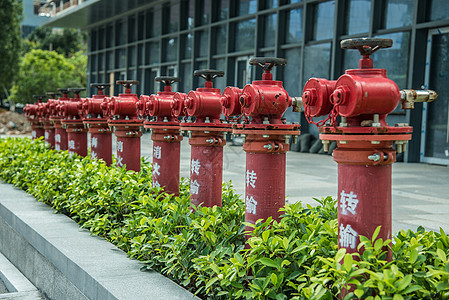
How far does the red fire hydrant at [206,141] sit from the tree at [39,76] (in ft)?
113

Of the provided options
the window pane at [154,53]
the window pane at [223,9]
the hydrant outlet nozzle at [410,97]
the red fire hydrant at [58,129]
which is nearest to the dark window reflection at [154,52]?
the window pane at [154,53]

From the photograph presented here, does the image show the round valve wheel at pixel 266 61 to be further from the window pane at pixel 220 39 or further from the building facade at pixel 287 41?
the window pane at pixel 220 39

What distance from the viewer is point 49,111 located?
976 cm

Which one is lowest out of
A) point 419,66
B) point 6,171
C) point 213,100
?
point 6,171

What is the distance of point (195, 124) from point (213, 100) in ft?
0.82

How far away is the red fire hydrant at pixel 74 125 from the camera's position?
8391 mm

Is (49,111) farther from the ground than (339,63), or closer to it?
closer to it

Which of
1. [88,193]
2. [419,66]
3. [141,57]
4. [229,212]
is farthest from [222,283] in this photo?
[141,57]

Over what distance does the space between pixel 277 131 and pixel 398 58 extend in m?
11.7

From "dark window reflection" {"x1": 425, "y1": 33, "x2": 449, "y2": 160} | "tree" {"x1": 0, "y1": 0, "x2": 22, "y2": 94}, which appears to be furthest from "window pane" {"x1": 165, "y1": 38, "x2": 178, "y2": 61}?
"dark window reflection" {"x1": 425, "y1": 33, "x2": 449, "y2": 160}

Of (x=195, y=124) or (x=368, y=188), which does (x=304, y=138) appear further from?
(x=368, y=188)

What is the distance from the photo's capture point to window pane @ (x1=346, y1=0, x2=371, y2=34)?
51.2ft

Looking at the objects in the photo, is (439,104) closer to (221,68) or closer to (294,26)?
(294,26)

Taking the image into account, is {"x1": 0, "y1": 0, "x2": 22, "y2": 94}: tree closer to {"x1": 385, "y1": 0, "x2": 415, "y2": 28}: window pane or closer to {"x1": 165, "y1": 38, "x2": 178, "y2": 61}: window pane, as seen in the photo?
{"x1": 165, "y1": 38, "x2": 178, "y2": 61}: window pane
